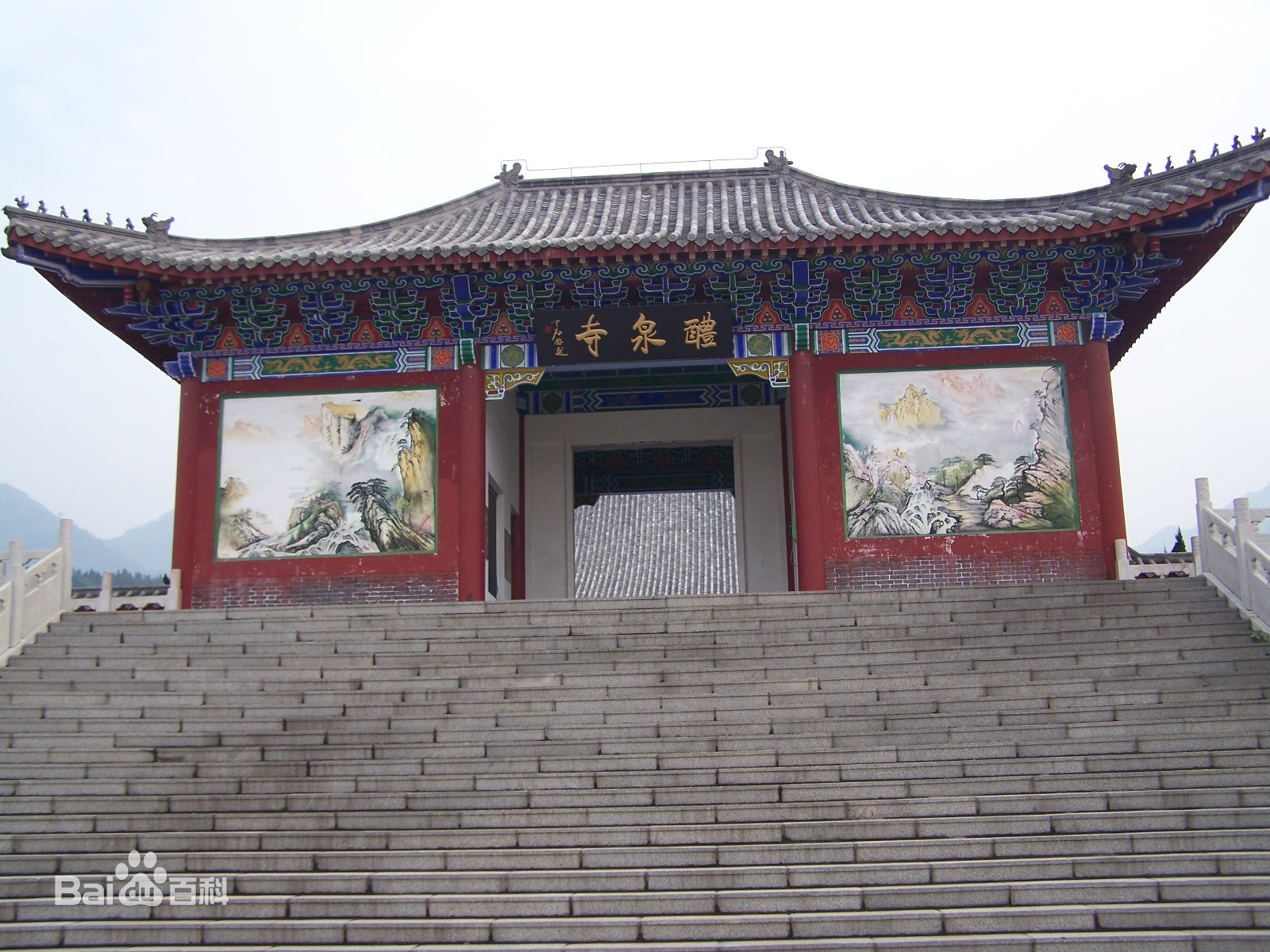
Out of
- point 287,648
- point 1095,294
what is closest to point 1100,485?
point 1095,294

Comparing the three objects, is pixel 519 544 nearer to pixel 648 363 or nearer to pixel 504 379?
pixel 504 379

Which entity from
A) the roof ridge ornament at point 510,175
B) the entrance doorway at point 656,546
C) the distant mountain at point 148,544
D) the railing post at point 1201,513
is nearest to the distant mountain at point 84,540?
the distant mountain at point 148,544

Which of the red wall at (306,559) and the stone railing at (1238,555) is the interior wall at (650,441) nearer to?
the red wall at (306,559)

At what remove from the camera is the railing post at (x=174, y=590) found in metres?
13.1

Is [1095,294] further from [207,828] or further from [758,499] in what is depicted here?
[207,828]

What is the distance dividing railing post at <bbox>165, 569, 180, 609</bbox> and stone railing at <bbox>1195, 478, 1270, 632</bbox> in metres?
10.4

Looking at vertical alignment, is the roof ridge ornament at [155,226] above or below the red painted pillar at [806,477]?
above

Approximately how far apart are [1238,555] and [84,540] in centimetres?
10344

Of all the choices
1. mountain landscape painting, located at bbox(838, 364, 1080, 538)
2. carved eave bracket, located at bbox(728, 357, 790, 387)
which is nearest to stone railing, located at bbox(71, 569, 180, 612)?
carved eave bracket, located at bbox(728, 357, 790, 387)

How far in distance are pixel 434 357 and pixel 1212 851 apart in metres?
9.51

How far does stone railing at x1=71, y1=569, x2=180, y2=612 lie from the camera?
12.7 m

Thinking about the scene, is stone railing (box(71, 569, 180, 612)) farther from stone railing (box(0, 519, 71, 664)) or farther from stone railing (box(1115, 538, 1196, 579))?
stone railing (box(1115, 538, 1196, 579))

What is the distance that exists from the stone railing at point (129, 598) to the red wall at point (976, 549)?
708cm

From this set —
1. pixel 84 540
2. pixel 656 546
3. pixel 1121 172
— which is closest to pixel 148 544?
pixel 84 540
